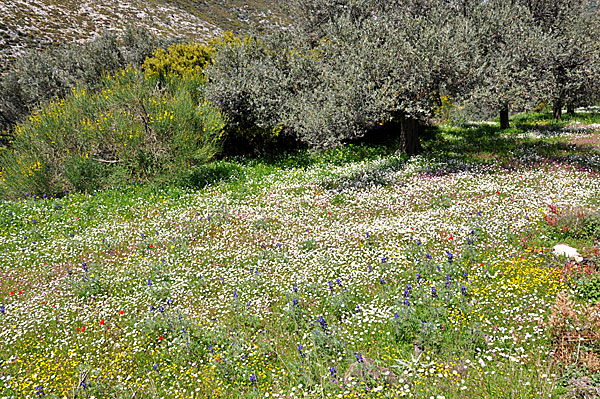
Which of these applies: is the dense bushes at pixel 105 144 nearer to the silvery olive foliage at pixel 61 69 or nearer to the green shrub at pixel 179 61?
the green shrub at pixel 179 61

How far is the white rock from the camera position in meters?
6.86

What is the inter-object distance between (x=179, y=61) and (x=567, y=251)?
25.0 meters

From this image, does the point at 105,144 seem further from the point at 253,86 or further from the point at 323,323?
the point at 323,323

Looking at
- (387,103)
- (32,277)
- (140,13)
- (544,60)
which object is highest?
(140,13)

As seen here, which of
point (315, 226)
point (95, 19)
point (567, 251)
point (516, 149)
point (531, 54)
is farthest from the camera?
point (95, 19)

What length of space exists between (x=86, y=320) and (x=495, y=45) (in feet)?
73.3

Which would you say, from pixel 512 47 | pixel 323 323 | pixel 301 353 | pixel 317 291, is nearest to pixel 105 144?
pixel 317 291

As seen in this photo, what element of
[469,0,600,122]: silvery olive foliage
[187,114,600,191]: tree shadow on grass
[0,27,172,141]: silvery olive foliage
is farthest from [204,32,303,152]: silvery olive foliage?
[0,27,172,141]: silvery olive foliage

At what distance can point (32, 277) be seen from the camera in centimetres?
979

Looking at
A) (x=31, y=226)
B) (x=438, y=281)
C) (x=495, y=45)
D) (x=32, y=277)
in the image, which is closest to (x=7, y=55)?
(x=31, y=226)

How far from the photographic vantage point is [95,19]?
9350cm

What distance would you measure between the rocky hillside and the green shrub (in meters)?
20.0

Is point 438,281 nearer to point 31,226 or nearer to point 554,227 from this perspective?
point 554,227

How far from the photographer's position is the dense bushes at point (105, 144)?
1622 cm
